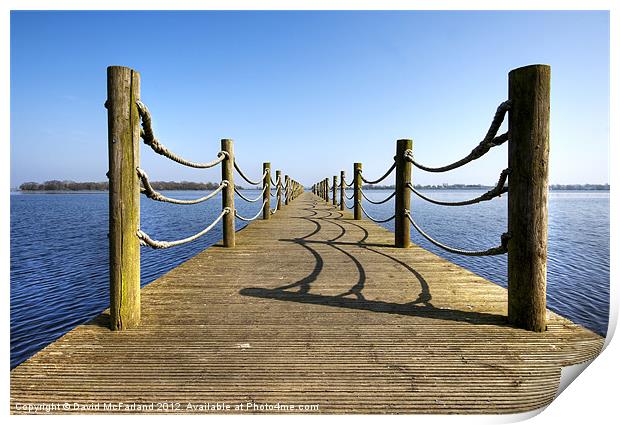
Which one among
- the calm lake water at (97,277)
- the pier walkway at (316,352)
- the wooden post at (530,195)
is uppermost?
the wooden post at (530,195)

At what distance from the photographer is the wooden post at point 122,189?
83.2 inches

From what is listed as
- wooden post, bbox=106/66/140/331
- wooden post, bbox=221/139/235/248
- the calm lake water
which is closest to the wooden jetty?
wooden post, bbox=106/66/140/331

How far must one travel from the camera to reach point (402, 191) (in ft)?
15.3

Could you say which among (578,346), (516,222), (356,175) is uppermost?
(356,175)

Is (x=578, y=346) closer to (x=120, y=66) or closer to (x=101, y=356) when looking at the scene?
(x=101, y=356)

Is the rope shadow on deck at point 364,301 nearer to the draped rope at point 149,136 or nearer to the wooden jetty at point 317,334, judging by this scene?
the wooden jetty at point 317,334

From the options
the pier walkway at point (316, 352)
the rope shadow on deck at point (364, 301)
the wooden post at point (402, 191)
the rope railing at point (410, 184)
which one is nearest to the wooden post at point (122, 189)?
the pier walkway at point (316, 352)

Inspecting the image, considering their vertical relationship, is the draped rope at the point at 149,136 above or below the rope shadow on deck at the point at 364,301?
above

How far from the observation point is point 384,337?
6.64 feet

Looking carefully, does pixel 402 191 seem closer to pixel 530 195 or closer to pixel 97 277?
pixel 530 195

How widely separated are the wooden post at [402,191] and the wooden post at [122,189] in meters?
3.39

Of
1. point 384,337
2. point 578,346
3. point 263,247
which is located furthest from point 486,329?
point 263,247

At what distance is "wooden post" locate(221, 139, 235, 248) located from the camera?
4.74 metres

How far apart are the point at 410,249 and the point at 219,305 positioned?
299 cm
